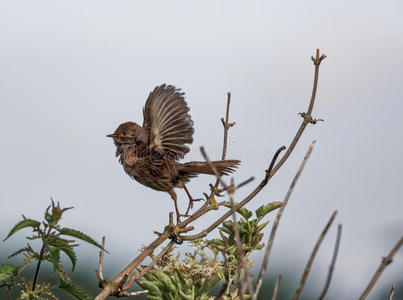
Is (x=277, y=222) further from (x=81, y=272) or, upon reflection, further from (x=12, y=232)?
(x=81, y=272)

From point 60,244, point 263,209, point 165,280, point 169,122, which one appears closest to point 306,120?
point 263,209

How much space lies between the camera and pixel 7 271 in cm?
237

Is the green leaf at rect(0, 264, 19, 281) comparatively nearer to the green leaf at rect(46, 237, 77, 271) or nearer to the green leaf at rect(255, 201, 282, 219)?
the green leaf at rect(46, 237, 77, 271)

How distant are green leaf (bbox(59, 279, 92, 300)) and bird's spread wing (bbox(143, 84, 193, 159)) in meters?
1.18

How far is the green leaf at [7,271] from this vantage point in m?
2.34

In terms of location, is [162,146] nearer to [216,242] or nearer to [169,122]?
[169,122]

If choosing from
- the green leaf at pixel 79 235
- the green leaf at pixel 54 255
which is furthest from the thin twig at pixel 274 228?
the green leaf at pixel 54 255

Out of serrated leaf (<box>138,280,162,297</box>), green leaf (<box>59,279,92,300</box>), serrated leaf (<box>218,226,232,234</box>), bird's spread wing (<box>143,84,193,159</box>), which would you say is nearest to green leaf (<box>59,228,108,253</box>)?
green leaf (<box>59,279,92,300</box>)

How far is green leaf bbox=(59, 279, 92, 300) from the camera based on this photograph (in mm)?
2396

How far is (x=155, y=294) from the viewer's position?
2686mm

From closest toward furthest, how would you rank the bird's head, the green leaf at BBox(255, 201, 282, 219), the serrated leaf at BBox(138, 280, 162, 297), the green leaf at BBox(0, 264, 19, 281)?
the green leaf at BBox(0, 264, 19, 281) < the serrated leaf at BBox(138, 280, 162, 297) < the green leaf at BBox(255, 201, 282, 219) < the bird's head

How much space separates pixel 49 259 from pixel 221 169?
119 cm

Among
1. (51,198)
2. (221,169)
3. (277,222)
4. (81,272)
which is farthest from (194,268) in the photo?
(81,272)

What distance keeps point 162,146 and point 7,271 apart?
1.31 meters
